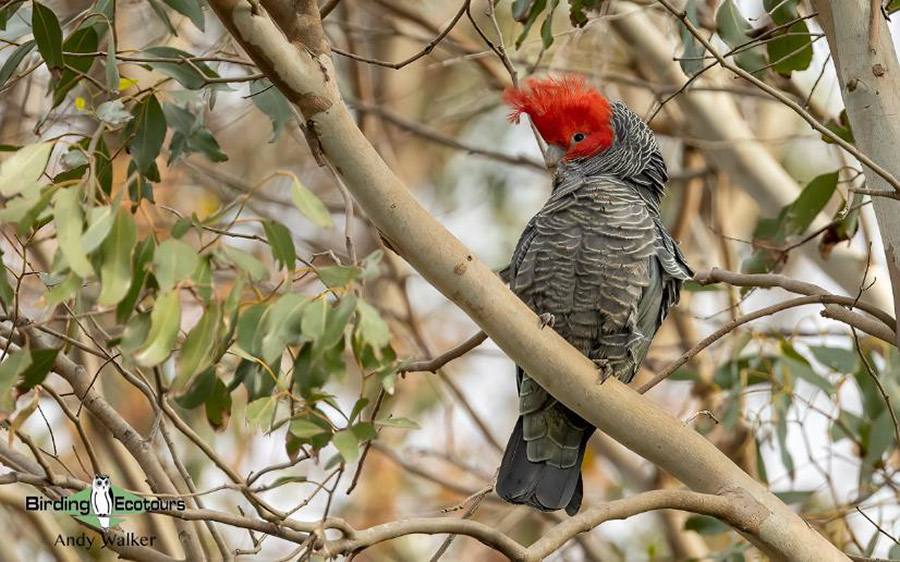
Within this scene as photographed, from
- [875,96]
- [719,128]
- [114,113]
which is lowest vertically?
[114,113]

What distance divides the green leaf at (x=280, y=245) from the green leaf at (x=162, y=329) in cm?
20

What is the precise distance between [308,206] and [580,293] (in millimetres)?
1174

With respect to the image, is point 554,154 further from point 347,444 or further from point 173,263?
point 173,263

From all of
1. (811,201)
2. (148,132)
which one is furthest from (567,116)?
(148,132)

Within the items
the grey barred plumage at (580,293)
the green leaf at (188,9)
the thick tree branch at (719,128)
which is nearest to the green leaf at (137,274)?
the green leaf at (188,9)

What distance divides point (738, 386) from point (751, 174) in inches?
36.1

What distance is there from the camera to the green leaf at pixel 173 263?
1.56m

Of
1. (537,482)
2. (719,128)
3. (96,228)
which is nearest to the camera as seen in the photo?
(96,228)

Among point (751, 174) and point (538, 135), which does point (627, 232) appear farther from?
point (751, 174)

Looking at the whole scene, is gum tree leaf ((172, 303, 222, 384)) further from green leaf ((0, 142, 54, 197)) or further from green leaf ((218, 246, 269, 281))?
green leaf ((0, 142, 54, 197))

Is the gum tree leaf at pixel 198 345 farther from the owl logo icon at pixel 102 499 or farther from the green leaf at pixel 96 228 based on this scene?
the owl logo icon at pixel 102 499

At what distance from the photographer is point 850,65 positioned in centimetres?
224

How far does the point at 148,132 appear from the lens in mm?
2158

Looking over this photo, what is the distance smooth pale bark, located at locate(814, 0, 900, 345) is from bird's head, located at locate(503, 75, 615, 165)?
822 millimetres
